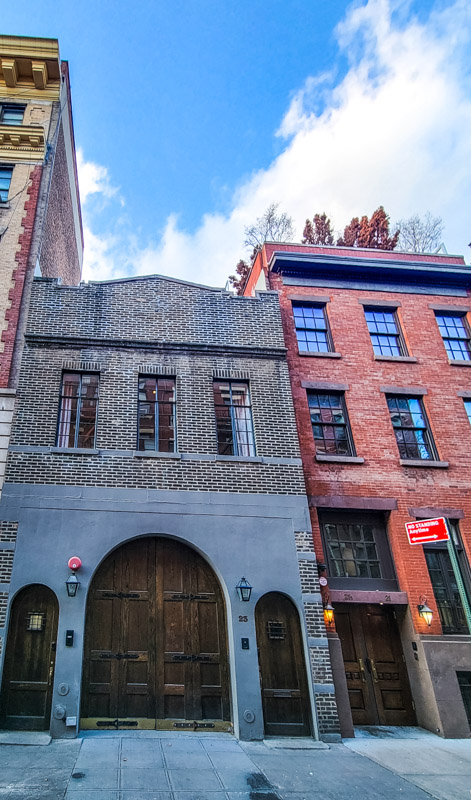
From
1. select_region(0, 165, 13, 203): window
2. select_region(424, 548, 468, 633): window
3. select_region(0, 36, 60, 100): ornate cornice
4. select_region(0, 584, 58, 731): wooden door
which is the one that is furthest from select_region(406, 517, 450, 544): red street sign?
select_region(0, 36, 60, 100): ornate cornice

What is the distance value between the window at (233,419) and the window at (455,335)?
6884 millimetres

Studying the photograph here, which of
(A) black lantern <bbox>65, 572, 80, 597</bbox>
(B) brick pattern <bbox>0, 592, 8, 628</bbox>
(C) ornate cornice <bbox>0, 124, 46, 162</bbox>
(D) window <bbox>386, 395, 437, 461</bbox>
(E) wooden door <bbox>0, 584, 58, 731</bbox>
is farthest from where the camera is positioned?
(C) ornate cornice <bbox>0, 124, 46, 162</bbox>

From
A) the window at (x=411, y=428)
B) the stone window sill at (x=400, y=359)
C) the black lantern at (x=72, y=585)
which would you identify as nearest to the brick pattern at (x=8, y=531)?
the black lantern at (x=72, y=585)

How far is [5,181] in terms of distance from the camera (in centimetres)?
1454

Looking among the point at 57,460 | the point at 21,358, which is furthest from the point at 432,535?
the point at 21,358

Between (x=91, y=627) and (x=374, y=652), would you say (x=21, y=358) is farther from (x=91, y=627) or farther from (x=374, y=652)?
(x=374, y=652)

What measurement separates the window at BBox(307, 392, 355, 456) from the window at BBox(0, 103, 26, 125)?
1275 centimetres

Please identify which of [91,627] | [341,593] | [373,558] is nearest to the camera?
[91,627]

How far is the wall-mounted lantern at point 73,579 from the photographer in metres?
9.34

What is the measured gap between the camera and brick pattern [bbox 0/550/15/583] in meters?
9.38

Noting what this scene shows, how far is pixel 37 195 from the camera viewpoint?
46.8 feet

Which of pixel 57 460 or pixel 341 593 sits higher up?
pixel 57 460

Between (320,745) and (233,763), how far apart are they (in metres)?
2.03

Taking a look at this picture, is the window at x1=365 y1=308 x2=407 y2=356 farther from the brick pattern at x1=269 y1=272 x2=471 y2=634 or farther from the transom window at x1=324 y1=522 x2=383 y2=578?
the transom window at x1=324 y1=522 x2=383 y2=578
